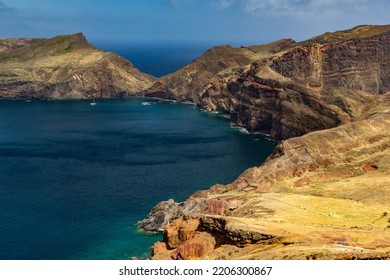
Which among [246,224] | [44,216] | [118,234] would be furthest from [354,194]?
[44,216]

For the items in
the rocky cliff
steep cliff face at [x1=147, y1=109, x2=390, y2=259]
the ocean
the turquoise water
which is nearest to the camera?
steep cliff face at [x1=147, y1=109, x2=390, y2=259]

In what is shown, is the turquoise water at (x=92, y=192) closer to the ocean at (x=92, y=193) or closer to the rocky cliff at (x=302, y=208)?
the ocean at (x=92, y=193)

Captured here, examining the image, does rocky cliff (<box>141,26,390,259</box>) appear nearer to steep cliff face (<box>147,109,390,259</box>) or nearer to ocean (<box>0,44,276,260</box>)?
steep cliff face (<box>147,109,390,259</box>)

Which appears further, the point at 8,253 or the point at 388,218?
the point at 8,253

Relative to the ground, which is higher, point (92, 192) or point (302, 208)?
point (302, 208)

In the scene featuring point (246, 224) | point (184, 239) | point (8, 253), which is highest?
point (246, 224)

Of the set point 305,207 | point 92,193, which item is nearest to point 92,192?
point 92,193

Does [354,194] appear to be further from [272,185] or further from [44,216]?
[44,216]

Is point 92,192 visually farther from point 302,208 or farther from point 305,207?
point 302,208

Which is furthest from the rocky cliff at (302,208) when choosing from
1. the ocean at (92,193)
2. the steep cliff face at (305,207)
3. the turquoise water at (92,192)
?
the ocean at (92,193)

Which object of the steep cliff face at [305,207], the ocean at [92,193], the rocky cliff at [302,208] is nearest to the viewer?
the steep cliff face at [305,207]

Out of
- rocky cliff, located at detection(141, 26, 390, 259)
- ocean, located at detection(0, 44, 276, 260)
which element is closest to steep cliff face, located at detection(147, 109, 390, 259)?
rocky cliff, located at detection(141, 26, 390, 259)
